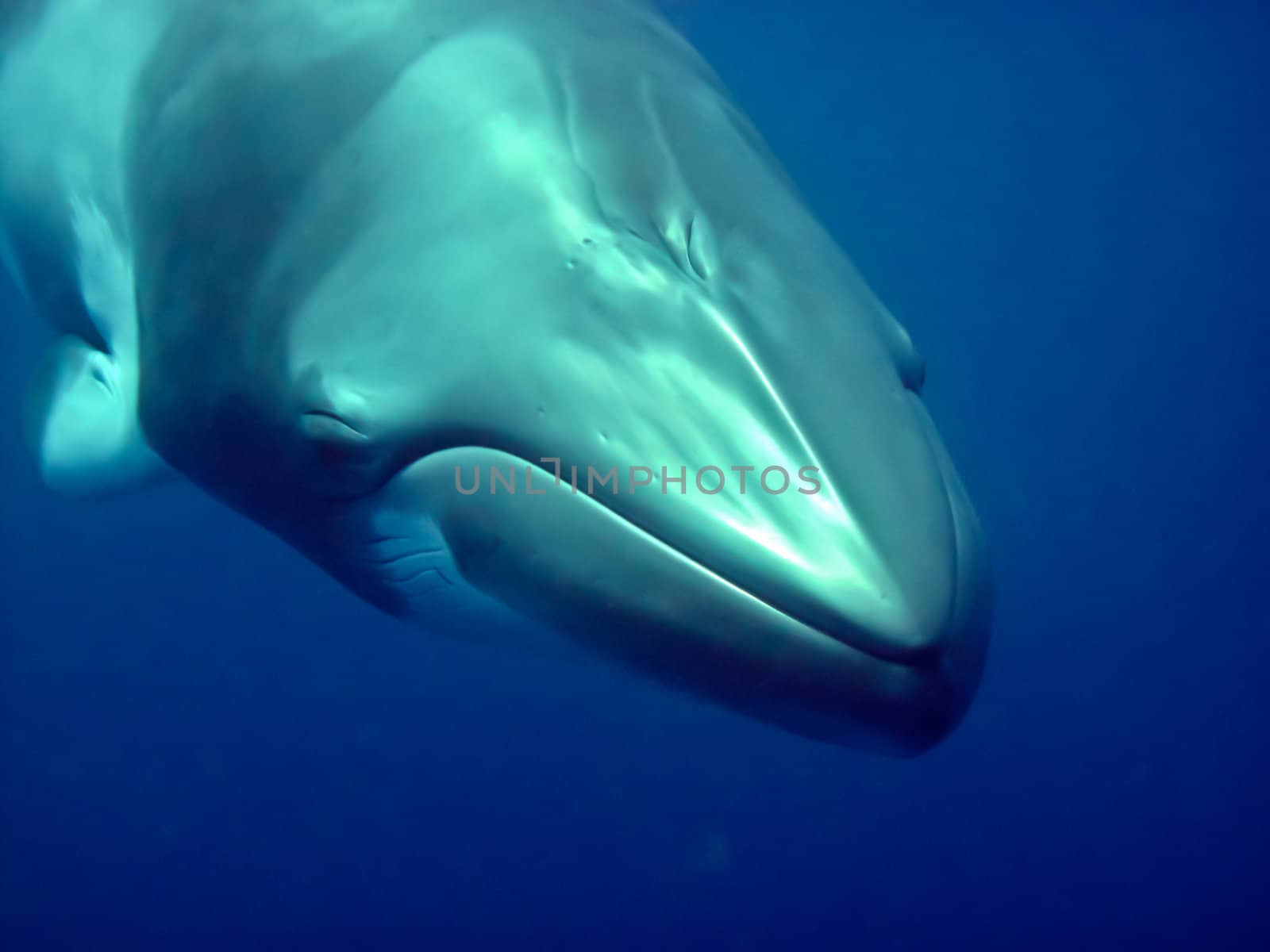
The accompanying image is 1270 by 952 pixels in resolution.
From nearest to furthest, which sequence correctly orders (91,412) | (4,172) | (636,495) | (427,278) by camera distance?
(636,495)
(427,278)
(91,412)
(4,172)

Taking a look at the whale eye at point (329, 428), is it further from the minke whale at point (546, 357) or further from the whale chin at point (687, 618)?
the whale chin at point (687, 618)

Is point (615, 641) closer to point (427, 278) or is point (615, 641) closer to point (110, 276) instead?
point (427, 278)

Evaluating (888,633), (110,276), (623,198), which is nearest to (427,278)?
(623,198)

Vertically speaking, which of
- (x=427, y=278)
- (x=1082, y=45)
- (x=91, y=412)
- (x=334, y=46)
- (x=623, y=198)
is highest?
(x=1082, y=45)

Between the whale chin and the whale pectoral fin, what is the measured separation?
200cm

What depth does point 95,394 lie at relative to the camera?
4527 millimetres

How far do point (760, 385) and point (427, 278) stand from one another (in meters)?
0.97

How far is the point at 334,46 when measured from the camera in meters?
3.20

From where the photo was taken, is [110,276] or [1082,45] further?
[1082,45]

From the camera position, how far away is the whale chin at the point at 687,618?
7.13 feet

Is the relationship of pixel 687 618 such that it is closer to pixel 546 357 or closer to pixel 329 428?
pixel 546 357

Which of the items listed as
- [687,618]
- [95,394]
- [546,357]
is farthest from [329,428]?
[95,394]

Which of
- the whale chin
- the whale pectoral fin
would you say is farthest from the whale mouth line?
the whale pectoral fin

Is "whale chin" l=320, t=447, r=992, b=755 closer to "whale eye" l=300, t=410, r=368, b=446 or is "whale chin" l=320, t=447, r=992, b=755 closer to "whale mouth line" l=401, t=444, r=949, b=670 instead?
"whale mouth line" l=401, t=444, r=949, b=670
